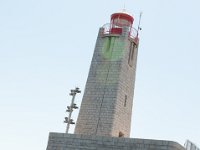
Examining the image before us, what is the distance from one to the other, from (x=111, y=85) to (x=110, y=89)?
25 cm

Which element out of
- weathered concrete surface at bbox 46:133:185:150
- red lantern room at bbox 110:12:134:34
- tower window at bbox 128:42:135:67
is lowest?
weathered concrete surface at bbox 46:133:185:150

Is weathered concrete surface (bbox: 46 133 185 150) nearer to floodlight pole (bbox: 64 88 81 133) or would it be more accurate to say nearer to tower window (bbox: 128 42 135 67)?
floodlight pole (bbox: 64 88 81 133)

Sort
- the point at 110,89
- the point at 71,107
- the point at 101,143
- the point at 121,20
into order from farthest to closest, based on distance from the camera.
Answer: the point at 121,20 < the point at 71,107 < the point at 110,89 < the point at 101,143

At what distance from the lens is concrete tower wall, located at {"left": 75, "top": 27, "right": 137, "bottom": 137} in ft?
76.6

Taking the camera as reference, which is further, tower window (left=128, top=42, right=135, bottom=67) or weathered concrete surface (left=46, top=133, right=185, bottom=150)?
tower window (left=128, top=42, right=135, bottom=67)

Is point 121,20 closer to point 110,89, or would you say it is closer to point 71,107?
point 110,89

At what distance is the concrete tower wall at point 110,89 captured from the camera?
23.4m

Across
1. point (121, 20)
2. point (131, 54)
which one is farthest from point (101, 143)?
point (121, 20)

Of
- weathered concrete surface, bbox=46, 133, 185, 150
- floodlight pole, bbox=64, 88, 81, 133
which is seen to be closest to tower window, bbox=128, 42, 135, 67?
floodlight pole, bbox=64, 88, 81, 133

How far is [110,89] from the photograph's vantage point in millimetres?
23922

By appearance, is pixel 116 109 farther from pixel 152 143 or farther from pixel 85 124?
pixel 152 143

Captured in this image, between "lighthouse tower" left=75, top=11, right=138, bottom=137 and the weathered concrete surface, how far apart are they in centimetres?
278

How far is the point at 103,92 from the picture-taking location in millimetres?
24078

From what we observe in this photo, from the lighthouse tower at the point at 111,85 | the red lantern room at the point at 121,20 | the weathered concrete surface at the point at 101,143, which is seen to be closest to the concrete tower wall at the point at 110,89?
the lighthouse tower at the point at 111,85
